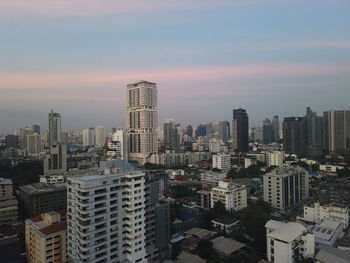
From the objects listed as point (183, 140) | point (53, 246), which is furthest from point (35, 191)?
point (183, 140)

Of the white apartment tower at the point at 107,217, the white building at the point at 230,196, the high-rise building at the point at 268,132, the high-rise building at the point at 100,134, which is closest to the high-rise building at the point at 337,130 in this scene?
the high-rise building at the point at 268,132

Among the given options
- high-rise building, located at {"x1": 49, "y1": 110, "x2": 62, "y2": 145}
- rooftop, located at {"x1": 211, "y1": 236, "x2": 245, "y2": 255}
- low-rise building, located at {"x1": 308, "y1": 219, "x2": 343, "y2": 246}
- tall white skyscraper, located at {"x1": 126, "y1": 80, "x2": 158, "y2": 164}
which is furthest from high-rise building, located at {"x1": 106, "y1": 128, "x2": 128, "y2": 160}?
tall white skyscraper, located at {"x1": 126, "y1": 80, "x2": 158, "y2": 164}

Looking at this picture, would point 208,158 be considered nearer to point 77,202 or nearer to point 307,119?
point 307,119

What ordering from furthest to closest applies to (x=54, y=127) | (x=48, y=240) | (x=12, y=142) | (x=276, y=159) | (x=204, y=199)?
(x=12, y=142) → (x=276, y=159) → (x=54, y=127) → (x=204, y=199) → (x=48, y=240)

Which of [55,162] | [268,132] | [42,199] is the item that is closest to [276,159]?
[55,162]

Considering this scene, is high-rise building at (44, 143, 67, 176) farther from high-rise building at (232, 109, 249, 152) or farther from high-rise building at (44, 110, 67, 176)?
high-rise building at (232, 109, 249, 152)

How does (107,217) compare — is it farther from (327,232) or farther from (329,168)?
(329,168)
